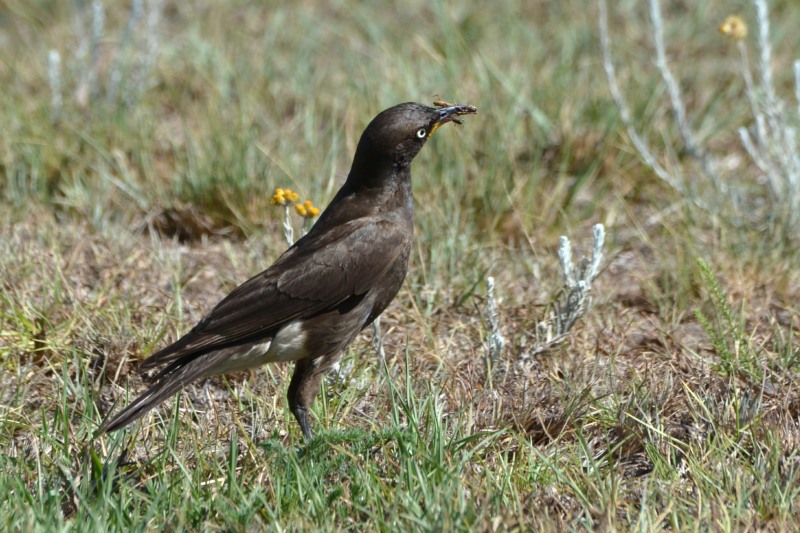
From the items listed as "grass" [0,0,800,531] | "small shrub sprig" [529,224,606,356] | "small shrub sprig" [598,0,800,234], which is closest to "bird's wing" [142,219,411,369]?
"grass" [0,0,800,531]

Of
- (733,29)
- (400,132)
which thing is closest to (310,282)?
(400,132)

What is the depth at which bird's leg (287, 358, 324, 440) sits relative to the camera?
3.96m

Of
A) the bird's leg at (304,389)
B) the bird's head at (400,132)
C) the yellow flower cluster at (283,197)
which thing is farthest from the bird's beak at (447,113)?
the bird's leg at (304,389)

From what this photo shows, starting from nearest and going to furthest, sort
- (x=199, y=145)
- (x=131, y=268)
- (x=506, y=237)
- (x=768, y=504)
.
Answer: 1. (x=768, y=504)
2. (x=131, y=268)
3. (x=506, y=237)
4. (x=199, y=145)

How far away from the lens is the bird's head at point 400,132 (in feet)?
13.6

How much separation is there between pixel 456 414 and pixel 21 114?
3.62 meters

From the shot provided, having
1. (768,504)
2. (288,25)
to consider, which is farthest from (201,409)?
(288,25)

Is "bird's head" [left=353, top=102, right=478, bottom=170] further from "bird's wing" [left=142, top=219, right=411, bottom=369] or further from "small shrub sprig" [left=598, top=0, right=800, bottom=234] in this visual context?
"small shrub sprig" [left=598, top=0, right=800, bottom=234]

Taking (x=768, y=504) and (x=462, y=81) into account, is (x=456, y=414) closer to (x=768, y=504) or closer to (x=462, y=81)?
(x=768, y=504)

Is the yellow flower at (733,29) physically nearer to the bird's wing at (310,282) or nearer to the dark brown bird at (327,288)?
the dark brown bird at (327,288)

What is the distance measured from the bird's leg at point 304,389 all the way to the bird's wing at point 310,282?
20 centimetres

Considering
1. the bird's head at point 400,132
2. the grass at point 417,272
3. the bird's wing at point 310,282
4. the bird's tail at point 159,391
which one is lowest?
the grass at point 417,272

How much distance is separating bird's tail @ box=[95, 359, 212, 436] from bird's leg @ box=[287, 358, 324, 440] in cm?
36

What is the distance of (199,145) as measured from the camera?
6039 millimetres
